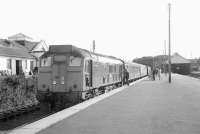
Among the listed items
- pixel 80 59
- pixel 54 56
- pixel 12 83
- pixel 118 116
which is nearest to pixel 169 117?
pixel 118 116

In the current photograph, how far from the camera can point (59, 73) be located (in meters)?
16.0

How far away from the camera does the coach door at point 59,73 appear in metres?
15.9

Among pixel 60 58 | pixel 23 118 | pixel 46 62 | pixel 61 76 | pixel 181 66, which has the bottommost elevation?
pixel 23 118

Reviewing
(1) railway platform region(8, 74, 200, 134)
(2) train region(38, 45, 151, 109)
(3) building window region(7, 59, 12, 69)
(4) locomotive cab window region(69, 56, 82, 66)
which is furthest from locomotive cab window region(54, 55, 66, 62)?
(3) building window region(7, 59, 12, 69)

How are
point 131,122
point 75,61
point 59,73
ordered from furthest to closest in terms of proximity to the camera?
point 75,61, point 59,73, point 131,122

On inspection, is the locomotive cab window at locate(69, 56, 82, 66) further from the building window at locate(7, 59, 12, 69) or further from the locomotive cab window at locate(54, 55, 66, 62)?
the building window at locate(7, 59, 12, 69)

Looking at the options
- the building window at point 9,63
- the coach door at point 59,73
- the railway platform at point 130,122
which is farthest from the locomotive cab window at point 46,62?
the building window at point 9,63

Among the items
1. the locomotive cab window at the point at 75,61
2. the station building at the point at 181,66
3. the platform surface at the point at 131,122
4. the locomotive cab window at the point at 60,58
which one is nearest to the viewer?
the platform surface at the point at 131,122

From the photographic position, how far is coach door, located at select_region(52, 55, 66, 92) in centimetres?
1589

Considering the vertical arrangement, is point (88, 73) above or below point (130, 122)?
above

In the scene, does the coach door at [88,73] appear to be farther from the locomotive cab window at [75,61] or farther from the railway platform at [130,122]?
the railway platform at [130,122]

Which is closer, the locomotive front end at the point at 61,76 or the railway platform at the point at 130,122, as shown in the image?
the railway platform at the point at 130,122

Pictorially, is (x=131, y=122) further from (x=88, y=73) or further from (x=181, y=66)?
(x=181, y=66)

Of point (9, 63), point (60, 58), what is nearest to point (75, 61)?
point (60, 58)
